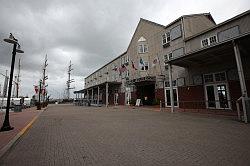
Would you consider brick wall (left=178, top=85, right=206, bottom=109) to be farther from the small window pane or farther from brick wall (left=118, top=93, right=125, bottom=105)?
brick wall (left=118, top=93, right=125, bottom=105)

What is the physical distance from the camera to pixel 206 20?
953 inches

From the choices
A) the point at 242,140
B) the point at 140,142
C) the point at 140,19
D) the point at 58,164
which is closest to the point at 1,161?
the point at 58,164

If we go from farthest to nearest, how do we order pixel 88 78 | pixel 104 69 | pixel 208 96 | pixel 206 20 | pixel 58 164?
pixel 88 78 → pixel 104 69 → pixel 206 20 → pixel 208 96 → pixel 58 164

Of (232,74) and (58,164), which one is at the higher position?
(232,74)

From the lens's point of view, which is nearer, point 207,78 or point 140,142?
point 140,142

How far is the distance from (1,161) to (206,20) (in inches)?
1074

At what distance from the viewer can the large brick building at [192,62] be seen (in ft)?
46.3

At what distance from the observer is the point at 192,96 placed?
63.7ft

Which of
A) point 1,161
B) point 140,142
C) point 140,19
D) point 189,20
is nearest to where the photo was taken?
point 1,161

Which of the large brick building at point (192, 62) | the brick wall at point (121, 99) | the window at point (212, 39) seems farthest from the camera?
the brick wall at point (121, 99)

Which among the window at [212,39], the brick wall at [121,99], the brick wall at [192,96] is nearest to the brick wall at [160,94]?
the brick wall at [192,96]

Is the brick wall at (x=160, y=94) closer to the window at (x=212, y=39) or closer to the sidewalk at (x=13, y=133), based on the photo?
the window at (x=212, y=39)

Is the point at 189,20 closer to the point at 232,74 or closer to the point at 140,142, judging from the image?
the point at 232,74

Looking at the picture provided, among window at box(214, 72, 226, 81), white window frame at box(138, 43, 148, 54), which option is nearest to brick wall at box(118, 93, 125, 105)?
white window frame at box(138, 43, 148, 54)
